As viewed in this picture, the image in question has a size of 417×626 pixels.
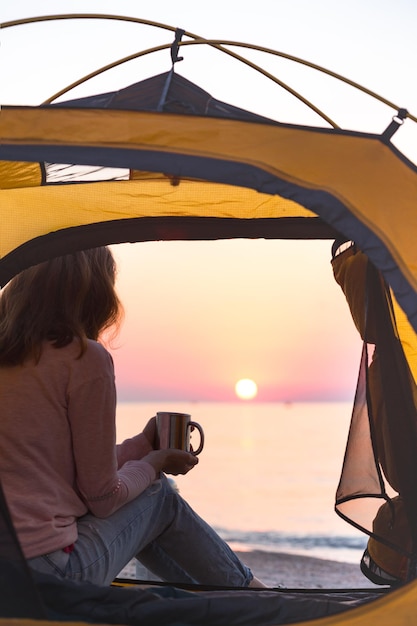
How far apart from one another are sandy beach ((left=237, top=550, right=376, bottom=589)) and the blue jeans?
2682 millimetres

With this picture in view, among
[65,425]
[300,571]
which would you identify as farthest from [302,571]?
[65,425]

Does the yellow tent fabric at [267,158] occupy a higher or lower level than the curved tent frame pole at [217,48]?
lower

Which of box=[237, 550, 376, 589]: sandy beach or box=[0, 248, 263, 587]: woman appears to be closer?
box=[0, 248, 263, 587]: woman

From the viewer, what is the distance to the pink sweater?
2.12m

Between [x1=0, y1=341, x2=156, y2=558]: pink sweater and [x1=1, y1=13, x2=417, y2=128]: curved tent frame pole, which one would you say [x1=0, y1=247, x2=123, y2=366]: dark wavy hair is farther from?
[x1=1, y1=13, x2=417, y2=128]: curved tent frame pole

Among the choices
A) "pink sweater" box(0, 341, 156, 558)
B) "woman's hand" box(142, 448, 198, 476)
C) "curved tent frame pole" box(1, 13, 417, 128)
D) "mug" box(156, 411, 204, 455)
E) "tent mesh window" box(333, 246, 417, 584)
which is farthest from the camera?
"curved tent frame pole" box(1, 13, 417, 128)

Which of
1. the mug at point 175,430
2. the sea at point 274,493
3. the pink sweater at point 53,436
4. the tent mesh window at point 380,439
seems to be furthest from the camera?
the sea at point 274,493

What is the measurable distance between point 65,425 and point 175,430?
58 cm

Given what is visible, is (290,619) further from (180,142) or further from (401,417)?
(180,142)

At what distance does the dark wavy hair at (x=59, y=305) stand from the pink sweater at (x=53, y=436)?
0.05m

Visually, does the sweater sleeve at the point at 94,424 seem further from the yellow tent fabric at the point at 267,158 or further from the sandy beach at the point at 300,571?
the sandy beach at the point at 300,571

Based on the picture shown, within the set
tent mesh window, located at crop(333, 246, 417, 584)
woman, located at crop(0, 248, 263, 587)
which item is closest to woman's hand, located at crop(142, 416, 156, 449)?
woman, located at crop(0, 248, 263, 587)

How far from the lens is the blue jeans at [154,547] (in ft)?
7.13

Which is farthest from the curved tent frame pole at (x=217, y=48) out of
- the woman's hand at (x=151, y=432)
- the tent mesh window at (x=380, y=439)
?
the woman's hand at (x=151, y=432)
